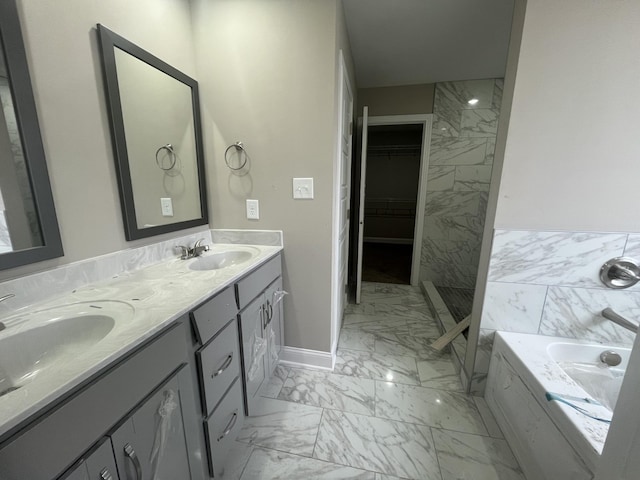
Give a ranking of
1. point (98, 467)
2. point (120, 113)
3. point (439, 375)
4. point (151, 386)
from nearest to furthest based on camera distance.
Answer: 1. point (98, 467)
2. point (151, 386)
3. point (120, 113)
4. point (439, 375)

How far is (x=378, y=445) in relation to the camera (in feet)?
4.15

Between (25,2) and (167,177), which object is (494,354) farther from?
(25,2)

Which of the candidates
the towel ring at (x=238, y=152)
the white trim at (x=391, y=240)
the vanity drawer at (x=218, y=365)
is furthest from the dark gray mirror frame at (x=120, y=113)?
the white trim at (x=391, y=240)

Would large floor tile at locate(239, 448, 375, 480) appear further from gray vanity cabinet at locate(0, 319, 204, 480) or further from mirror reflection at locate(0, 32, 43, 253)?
mirror reflection at locate(0, 32, 43, 253)

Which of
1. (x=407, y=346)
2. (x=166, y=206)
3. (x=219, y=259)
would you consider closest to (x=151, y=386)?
(x=219, y=259)

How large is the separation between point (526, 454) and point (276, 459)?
1.15m

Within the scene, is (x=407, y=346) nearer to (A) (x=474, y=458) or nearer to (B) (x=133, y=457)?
(A) (x=474, y=458)

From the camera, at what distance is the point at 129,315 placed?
0.78 m

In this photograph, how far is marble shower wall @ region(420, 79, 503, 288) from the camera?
2.72m

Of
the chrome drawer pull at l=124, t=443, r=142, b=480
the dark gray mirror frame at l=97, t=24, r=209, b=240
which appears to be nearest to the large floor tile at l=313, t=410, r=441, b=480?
the chrome drawer pull at l=124, t=443, r=142, b=480

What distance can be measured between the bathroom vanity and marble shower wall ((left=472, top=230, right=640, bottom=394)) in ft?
4.37

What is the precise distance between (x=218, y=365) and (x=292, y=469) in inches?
24.8

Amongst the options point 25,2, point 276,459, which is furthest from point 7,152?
point 276,459

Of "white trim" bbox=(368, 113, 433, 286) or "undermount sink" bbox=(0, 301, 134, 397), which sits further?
"white trim" bbox=(368, 113, 433, 286)
